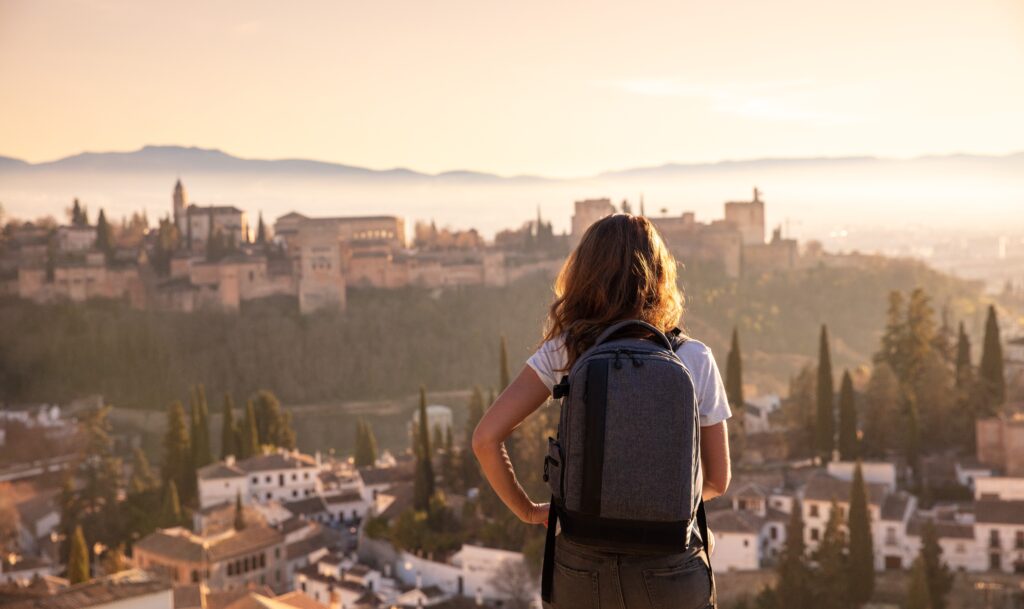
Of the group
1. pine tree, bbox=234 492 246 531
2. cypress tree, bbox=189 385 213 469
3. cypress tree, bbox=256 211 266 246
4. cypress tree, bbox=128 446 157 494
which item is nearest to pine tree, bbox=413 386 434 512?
pine tree, bbox=234 492 246 531

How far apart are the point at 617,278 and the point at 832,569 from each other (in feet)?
35.1

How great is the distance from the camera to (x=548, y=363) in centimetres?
176

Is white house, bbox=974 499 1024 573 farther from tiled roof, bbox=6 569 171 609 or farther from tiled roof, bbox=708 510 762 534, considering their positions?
tiled roof, bbox=6 569 171 609

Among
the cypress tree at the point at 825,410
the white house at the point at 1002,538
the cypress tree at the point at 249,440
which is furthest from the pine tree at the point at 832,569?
the cypress tree at the point at 249,440

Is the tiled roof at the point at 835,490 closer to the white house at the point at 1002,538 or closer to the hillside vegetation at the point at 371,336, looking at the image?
the white house at the point at 1002,538

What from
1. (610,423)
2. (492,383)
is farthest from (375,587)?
(492,383)

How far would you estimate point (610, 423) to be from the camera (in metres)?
1.62

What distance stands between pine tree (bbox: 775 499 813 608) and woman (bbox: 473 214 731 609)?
33.6 ft

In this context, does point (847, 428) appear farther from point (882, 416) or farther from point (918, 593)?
point (918, 593)

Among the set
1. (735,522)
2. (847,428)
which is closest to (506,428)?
(735,522)

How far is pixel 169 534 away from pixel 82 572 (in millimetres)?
2416

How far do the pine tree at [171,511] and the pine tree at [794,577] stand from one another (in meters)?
9.73

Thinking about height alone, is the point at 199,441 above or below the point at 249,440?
above

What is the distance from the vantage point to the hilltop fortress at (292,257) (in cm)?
3406
